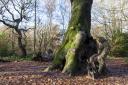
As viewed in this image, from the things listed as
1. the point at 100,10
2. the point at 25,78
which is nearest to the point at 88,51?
the point at 25,78

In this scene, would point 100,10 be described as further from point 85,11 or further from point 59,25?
point 85,11

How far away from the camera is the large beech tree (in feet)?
49.6

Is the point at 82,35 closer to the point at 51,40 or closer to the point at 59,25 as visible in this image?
the point at 51,40

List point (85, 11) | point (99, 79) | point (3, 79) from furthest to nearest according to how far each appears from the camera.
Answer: point (85, 11) < point (99, 79) < point (3, 79)

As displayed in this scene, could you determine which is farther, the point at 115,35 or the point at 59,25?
the point at 59,25

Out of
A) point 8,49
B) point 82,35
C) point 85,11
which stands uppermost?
point 85,11

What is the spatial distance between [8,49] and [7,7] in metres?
4.94

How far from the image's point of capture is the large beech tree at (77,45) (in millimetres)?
15133

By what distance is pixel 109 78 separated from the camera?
13867mm

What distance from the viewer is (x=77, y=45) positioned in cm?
1533

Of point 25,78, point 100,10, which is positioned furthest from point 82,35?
point 100,10

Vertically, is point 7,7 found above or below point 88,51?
above

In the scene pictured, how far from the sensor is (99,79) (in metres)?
13.6

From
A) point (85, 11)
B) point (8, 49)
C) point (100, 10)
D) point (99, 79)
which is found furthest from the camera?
point (100, 10)
